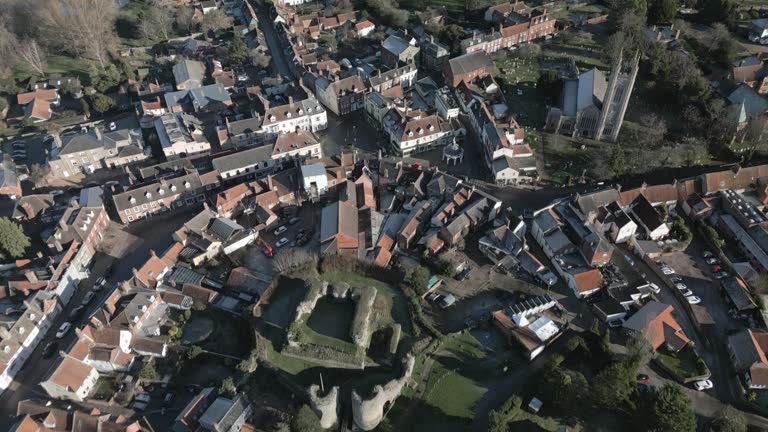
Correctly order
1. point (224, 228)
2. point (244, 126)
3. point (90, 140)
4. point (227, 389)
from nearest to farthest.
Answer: point (227, 389) < point (224, 228) < point (90, 140) < point (244, 126)

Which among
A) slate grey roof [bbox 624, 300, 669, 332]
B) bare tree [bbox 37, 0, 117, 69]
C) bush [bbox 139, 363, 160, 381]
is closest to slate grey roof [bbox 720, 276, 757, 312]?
slate grey roof [bbox 624, 300, 669, 332]

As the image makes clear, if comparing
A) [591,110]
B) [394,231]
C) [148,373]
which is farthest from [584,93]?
[148,373]

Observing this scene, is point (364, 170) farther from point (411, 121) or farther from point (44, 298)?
point (44, 298)

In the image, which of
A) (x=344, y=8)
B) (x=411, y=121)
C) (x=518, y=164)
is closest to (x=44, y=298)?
(x=411, y=121)

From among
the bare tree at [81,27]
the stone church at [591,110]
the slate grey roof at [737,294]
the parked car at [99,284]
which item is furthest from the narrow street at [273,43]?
the slate grey roof at [737,294]

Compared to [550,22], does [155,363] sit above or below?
below

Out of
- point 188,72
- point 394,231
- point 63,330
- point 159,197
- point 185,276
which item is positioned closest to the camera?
point 63,330

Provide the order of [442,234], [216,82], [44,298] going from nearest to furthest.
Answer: [44,298]
[442,234]
[216,82]

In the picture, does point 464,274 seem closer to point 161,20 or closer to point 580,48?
point 580,48
